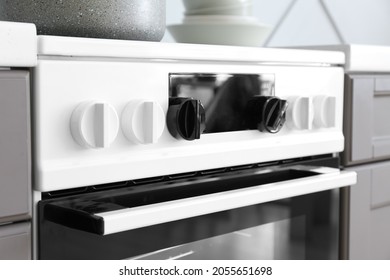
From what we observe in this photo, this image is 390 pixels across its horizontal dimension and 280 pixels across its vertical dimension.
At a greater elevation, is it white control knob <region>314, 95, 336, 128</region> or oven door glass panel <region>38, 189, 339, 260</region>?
white control knob <region>314, 95, 336, 128</region>

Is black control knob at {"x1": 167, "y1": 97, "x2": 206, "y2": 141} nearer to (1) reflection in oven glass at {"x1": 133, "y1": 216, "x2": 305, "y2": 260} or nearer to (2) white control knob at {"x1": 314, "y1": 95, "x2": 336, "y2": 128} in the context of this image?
(1) reflection in oven glass at {"x1": 133, "y1": 216, "x2": 305, "y2": 260}

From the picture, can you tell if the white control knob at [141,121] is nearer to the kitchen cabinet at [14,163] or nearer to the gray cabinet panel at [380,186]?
the kitchen cabinet at [14,163]

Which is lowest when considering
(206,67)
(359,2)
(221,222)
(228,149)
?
(221,222)

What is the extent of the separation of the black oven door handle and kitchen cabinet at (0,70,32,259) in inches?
1.4

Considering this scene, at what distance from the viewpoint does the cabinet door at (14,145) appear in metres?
0.65

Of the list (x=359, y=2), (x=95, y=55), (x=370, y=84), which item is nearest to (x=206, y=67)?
(x=95, y=55)

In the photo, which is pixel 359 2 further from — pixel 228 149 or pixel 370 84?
pixel 228 149

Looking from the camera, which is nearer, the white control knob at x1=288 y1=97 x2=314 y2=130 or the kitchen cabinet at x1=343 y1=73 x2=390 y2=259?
the white control knob at x1=288 y1=97 x2=314 y2=130

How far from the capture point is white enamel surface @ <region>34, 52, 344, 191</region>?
27.3 inches

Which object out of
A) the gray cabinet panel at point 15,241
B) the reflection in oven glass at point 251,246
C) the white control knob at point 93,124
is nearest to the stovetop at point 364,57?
the reflection in oven glass at point 251,246

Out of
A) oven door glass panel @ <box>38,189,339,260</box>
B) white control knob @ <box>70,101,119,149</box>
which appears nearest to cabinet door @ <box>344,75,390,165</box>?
oven door glass panel @ <box>38,189,339,260</box>

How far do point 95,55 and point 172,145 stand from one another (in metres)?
0.17

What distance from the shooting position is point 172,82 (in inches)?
31.9

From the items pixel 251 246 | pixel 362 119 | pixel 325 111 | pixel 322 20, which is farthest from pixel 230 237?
pixel 322 20
